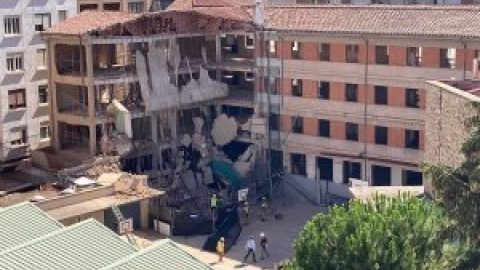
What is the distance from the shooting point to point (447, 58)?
2564 inches

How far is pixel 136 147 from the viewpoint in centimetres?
7162

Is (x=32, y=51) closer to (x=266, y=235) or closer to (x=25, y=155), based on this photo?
(x=25, y=155)

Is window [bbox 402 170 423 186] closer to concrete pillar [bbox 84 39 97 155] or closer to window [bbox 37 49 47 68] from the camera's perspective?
concrete pillar [bbox 84 39 97 155]

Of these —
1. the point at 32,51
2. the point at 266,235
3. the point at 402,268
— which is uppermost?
the point at 32,51

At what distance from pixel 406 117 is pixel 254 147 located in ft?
41.3

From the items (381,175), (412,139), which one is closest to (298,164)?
(381,175)

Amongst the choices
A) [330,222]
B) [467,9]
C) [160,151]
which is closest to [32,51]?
[160,151]

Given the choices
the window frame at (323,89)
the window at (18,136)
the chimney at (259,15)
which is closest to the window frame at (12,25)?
the window at (18,136)

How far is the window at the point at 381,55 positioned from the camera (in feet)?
223

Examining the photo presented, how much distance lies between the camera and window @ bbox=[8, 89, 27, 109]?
74750 millimetres

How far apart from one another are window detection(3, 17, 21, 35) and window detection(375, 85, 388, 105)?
27220mm

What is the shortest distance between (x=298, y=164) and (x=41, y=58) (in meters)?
21.5

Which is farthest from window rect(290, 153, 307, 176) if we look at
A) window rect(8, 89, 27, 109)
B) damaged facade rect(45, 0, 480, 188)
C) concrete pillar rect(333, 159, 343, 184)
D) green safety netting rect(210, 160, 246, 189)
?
window rect(8, 89, 27, 109)

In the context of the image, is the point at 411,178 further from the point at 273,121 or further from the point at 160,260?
the point at 160,260
